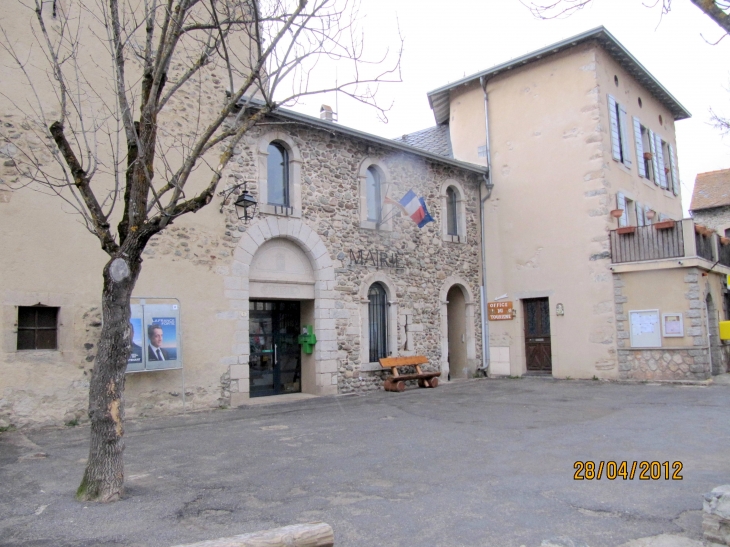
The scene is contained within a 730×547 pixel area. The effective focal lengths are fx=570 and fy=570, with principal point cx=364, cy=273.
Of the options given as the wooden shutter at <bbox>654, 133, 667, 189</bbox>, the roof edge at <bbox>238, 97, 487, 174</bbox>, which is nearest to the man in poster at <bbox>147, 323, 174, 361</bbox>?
the roof edge at <bbox>238, 97, 487, 174</bbox>

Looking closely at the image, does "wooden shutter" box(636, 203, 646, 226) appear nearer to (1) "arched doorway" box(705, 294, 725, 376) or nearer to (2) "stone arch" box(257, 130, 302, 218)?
(1) "arched doorway" box(705, 294, 725, 376)

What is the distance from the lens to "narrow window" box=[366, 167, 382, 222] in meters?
13.1

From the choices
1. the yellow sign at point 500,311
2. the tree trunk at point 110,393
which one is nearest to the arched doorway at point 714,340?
the yellow sign at point 500,311

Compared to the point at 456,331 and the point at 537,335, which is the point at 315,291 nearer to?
the point at 456,331

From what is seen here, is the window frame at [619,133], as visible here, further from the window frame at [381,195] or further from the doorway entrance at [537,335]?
the window frame at [381,195]

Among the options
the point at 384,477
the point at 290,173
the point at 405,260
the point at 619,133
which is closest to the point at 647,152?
the point at 619,133

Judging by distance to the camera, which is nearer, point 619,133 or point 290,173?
point 290,173

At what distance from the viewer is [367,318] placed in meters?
12.4

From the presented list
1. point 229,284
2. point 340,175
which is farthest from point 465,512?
point 340,175

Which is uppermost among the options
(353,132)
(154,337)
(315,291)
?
(353,132)

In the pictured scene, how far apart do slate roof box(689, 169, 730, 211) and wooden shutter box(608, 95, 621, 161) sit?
13501mm

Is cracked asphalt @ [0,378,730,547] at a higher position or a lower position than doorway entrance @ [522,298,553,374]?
lower

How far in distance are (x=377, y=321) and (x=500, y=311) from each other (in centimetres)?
418

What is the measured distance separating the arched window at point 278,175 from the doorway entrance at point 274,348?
2.09m
